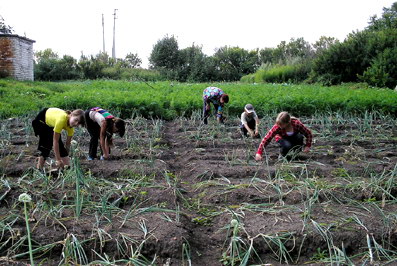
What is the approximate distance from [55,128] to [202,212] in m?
1.92

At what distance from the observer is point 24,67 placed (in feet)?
57.3

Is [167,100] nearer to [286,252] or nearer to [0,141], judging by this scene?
[0,141]

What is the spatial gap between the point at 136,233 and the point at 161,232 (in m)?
0.19

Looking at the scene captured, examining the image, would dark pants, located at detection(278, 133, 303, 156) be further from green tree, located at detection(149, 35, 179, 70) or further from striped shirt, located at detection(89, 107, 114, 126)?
green tree, located at detection(149, 35, 179, 70)

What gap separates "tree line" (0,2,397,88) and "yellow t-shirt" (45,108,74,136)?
1594 centimetres

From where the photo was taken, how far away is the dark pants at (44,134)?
4340 millimetres

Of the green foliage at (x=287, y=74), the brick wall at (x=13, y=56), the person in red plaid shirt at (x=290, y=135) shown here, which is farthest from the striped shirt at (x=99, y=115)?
the green foliage at (x=287, y=74)

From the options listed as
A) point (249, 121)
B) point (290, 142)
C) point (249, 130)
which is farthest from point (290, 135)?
point (249, 121)

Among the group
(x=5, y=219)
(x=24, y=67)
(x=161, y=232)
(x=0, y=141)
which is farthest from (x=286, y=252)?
(x=24, y=67)

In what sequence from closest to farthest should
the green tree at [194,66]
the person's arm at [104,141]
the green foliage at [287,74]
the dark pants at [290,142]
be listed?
the person's arm at [104,141] < the dark pants at [290,142] < the green foliage at [287,74] < the green tree at [194,66]

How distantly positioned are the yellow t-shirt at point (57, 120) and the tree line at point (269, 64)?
15941 millimetres

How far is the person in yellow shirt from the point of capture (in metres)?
4.10

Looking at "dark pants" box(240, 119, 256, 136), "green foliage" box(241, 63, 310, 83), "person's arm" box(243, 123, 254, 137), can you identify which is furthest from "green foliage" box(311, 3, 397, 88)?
"person's arm" box(243, 123, 254, 137)

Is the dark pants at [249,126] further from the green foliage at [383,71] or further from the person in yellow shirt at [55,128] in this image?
the green foliage at [383,71]
